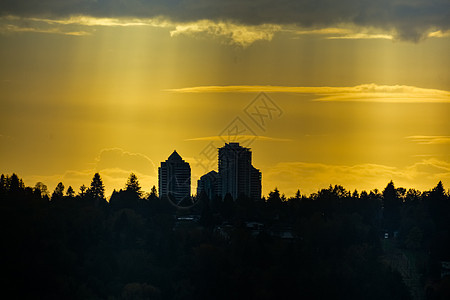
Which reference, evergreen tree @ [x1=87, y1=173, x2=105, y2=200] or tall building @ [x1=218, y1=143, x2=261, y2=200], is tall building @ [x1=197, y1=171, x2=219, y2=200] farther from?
evergreen tree @ [x1=87, y1=173, x2=105, y2=200]

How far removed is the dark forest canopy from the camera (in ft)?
303

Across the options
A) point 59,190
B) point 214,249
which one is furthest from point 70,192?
point 214,249

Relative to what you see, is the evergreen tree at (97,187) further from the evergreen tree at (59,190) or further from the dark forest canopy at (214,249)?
the dark forest canopy at (214,249)

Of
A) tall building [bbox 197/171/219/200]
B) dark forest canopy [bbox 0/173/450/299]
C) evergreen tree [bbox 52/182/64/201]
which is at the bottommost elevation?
dark forest canopy [bbox 0/173/450/299]

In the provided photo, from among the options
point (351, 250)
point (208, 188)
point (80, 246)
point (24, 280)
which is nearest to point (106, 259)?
point (80, 246)

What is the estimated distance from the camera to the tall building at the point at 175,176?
147000 millimetres

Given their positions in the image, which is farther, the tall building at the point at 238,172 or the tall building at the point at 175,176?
the tall building at the point at 175,176

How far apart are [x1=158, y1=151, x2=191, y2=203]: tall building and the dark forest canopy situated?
2526 cm

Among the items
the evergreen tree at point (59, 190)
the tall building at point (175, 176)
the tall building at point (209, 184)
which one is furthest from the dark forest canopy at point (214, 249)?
the tall building at point (175, 176)

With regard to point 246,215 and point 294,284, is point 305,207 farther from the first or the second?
point 294,284

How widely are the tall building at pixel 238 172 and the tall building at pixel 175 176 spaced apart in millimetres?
4045

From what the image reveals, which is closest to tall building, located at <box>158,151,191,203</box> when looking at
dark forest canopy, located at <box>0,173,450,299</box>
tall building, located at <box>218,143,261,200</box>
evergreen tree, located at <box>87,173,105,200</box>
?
tall building, located at <box>218,143,261,200</box>

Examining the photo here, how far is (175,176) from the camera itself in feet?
488

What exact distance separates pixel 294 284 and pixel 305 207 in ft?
78.0
